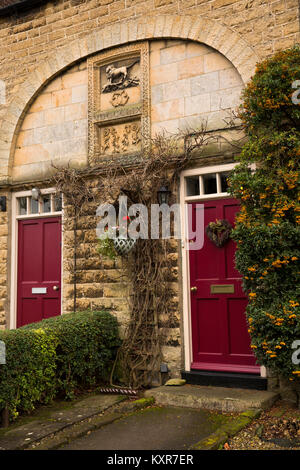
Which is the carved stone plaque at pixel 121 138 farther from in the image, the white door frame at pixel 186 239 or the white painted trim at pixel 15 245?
the white painted trim at pixel 15 245

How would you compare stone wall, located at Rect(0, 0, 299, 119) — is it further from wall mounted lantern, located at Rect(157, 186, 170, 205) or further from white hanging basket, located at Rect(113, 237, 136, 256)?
white hanging basket, located at Rect(113, 237, 136, 256)

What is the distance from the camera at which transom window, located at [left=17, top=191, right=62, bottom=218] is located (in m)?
8.08

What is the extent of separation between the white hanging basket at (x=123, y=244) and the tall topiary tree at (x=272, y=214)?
173 cm

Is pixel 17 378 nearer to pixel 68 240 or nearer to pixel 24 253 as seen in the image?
pixel 68 240

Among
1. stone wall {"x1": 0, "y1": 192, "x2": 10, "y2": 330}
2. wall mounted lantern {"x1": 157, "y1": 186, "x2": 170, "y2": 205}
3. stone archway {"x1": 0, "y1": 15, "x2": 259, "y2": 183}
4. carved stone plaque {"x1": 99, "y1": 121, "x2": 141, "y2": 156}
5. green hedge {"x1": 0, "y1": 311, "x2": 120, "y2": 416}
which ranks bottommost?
green hedge {"x1": 0, "y1": 311, "x2": 120, "y2": 416}

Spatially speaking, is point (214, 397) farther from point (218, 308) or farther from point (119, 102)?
point (119, 102)

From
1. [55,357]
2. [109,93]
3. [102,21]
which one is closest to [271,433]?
[55,357]

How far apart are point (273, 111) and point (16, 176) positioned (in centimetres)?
484

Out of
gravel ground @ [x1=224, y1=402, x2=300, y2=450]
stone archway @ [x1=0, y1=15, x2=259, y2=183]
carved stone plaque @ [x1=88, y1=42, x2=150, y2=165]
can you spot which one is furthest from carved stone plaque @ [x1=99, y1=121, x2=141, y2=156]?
gravel ground @ [x1=224, y1=402, x2=300, y2=450]

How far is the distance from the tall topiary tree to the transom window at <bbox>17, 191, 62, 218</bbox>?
3.49 m

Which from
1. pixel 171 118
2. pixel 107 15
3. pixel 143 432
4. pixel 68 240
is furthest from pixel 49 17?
pixel 143 432

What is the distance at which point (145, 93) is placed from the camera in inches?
289

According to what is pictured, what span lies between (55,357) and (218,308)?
2346 millimetres

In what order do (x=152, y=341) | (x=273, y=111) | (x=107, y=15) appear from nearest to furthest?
1. (x=273, y=111)
2. (x=152, y=341)
3. (x=107, y=15)
